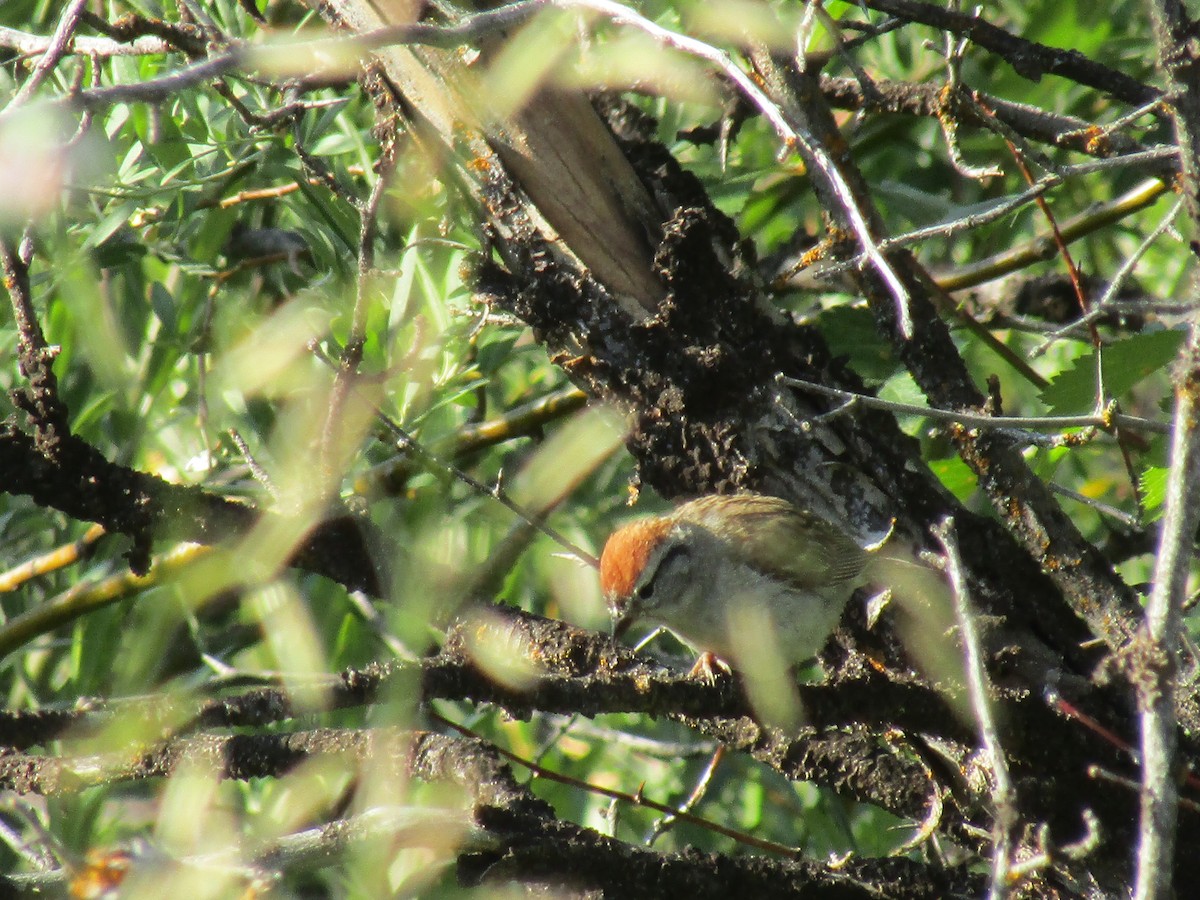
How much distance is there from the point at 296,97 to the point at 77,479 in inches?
40.4

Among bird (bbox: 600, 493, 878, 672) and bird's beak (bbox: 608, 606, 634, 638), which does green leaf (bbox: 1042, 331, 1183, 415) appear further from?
bird's beak (bbox: 608, 606, 634, 638)

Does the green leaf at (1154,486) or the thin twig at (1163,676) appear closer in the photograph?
the thin twig at (1163,676)

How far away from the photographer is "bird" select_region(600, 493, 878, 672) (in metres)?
2.66

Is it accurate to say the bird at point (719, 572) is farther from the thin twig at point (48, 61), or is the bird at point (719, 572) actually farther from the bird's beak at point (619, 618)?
the thin twig at point (48, 61)

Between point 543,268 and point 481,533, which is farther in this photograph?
point 481,533

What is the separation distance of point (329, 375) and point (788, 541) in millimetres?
1140

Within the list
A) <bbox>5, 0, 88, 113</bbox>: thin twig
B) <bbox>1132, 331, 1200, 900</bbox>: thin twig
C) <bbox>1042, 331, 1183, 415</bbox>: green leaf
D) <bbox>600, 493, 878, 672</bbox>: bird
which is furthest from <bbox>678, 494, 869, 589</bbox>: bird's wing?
<bbox>5, 0, 88, 113</bbox>: thin twig

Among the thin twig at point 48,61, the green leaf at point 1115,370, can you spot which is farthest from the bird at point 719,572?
the thin twig at point 48,61

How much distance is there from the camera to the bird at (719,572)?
105 inches

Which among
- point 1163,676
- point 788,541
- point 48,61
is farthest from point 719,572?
point 48,61

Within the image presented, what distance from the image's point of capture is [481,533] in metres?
3.50

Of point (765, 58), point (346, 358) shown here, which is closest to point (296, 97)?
point (346, 358)

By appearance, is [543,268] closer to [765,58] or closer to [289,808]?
[765,58]

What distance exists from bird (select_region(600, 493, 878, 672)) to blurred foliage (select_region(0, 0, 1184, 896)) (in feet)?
0.83
